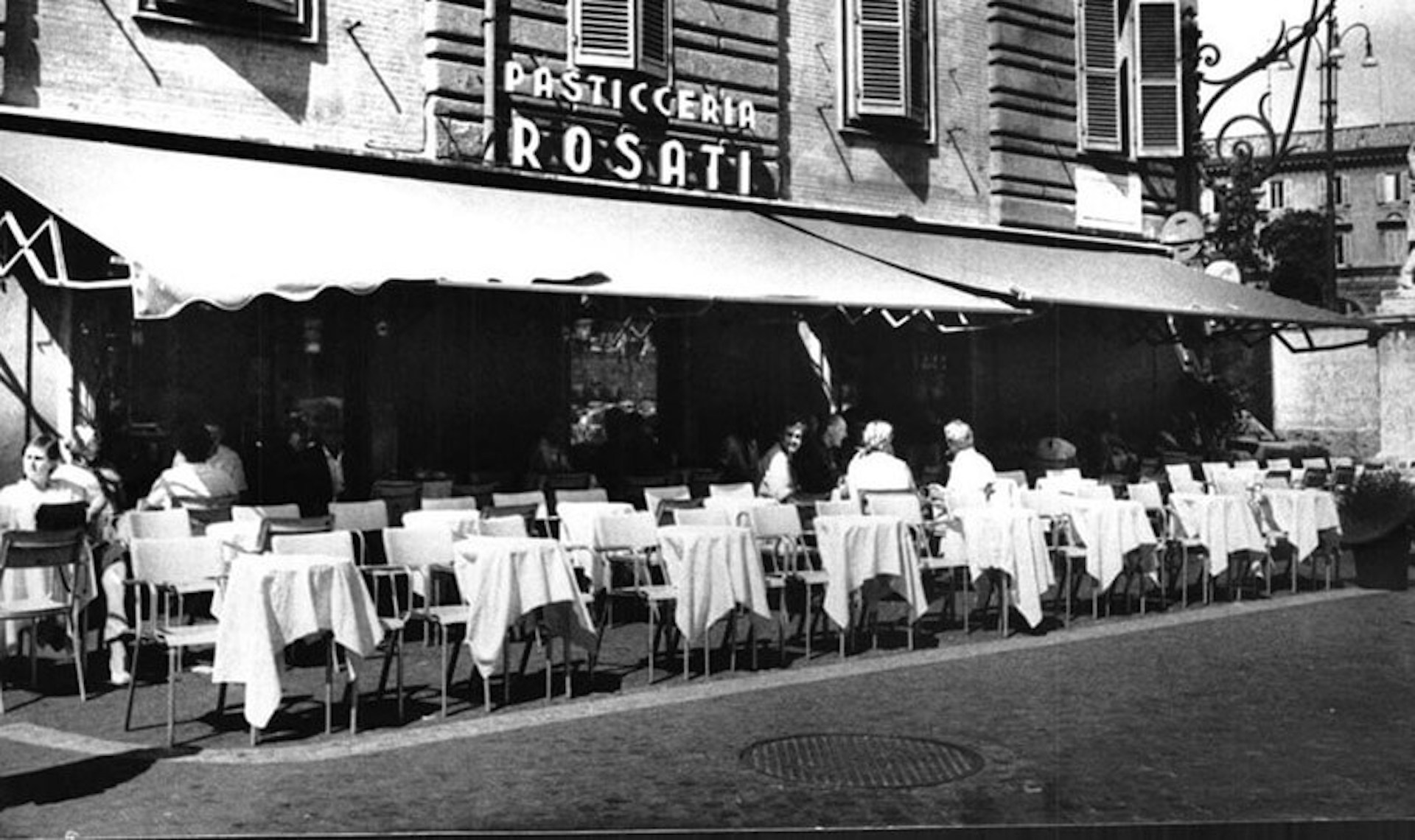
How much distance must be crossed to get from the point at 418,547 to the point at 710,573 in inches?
69.5

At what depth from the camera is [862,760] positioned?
691 cm

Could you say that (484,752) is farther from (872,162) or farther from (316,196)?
(872,162)

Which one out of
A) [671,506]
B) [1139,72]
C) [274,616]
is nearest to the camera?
[274,616]

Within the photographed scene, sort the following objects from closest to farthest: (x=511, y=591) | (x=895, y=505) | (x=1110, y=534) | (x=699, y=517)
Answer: (x=511, y=591)
(x=699, y=517)
(x=895, y=505)
(x=1110, y=534)

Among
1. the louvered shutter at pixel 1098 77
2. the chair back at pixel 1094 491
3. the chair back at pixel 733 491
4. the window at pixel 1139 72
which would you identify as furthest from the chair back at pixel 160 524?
the window at pixel 1139 72

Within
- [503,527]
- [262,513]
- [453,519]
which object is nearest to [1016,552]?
[503,527]

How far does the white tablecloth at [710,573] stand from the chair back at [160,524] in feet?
10.4

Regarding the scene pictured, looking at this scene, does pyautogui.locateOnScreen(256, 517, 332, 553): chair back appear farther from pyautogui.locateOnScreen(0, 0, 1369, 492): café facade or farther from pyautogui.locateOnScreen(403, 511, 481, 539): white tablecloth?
pyautogui.locateOnScreen(0, 0, 1369, 492): café facade

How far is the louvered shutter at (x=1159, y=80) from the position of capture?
68.2 ft

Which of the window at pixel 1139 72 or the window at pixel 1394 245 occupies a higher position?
the window at pixel 1139 72

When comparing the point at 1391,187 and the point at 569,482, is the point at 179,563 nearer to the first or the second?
the point at 569,482

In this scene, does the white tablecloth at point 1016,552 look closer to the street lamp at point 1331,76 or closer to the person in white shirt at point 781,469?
the person in white shirt at point 781,469

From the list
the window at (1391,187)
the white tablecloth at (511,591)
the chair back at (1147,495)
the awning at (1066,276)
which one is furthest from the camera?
the window at (1391,187)

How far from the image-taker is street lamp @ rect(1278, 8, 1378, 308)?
12.2 metres
